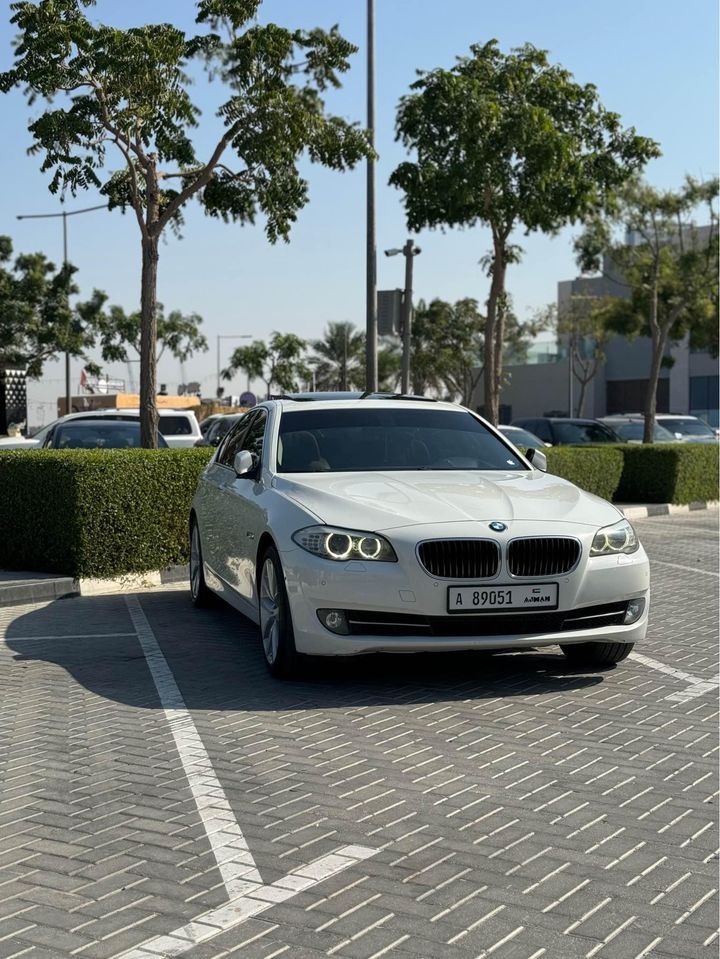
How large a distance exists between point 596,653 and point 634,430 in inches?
922

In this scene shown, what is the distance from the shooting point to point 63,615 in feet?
33.8

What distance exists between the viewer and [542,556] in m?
6.88

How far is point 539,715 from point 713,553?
879 centimetres

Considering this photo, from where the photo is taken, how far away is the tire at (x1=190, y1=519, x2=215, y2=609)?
10.2 metres

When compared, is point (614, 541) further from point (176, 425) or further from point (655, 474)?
point (655, 474)

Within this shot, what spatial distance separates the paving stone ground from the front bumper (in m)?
0.29

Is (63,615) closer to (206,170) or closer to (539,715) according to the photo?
(539,715)

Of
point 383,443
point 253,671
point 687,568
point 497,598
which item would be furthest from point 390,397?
point 687,568

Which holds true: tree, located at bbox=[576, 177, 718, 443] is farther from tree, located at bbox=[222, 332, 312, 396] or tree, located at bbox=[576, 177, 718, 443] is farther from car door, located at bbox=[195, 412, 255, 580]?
tree, located at bbox=[222, 332, 312, 396]

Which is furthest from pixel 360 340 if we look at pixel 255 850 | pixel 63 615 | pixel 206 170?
pixel 255 850

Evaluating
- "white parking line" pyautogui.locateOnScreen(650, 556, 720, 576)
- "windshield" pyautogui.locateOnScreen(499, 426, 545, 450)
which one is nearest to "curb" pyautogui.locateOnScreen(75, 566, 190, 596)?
"white parking line" pyautogui.locateOnScreen(650, 556, 720, 576)

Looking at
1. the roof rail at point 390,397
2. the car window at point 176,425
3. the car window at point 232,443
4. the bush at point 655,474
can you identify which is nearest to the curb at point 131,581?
the car window at point 232,443

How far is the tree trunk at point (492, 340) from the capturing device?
2177 centimetres

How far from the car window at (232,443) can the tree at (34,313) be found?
36097 mm
